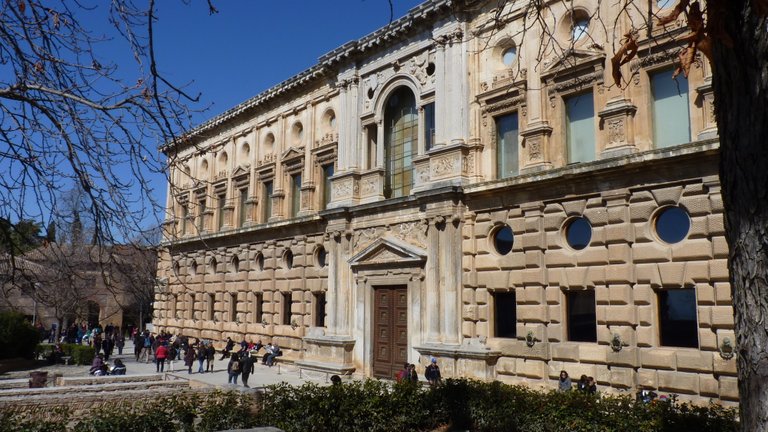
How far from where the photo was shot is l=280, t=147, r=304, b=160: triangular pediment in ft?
96.5

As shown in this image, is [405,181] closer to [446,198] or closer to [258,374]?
[446,198]

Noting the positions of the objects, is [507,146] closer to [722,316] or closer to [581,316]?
[581,316]

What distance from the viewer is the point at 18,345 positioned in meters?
31.0

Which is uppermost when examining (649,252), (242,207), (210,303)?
(242,207)

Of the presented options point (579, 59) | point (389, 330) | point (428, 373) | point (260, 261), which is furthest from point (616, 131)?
point (260, 261)

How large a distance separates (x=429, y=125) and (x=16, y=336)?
2276cm

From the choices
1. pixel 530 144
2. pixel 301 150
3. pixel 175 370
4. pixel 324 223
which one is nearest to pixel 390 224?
pixel 324 223

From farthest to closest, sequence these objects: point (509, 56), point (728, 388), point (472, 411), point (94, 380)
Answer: point (509, 56), point (94, 380), point (728, 388), point (472, 411)

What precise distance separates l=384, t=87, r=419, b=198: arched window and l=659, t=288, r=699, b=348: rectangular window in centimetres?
1028

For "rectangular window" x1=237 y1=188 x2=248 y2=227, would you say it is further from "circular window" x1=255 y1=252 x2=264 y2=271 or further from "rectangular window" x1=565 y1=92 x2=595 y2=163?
"rectangular window" x1=565 y1=92 x2=595 y2=163

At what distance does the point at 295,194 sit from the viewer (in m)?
30.1

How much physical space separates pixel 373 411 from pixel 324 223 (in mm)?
14339

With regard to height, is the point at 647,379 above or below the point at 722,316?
below

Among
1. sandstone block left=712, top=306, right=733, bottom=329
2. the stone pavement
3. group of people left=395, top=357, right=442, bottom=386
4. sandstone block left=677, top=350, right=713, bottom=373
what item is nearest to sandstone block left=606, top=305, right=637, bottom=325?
sandstone block left=677, top=350, right=713, bottom=373
